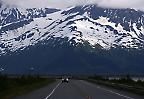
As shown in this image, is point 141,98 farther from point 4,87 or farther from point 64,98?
point 4,87

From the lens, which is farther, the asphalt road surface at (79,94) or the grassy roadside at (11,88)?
the grassy roadside at (11,88)

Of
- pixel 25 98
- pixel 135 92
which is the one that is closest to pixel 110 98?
pixel 25 98

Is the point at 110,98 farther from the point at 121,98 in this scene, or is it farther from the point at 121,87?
the point at 121,87

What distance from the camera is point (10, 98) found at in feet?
145

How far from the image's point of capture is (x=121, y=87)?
69.8m

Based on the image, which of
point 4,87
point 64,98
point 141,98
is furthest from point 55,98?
point 4,87

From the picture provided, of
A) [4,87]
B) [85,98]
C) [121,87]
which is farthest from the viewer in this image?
[121,87]

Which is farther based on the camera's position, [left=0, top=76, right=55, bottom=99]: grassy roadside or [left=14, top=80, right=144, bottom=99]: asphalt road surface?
[left=0, top=76, right=55, bottom=99]: grassy roadside

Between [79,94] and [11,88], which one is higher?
[11,88]

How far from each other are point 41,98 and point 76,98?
3001mm

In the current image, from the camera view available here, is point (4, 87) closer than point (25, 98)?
No

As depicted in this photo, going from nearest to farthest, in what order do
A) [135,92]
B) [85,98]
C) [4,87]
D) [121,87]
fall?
[85,98] < [135,92] < [4,87] < [121,87]

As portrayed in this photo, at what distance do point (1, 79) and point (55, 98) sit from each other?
Answer: 27513 mm

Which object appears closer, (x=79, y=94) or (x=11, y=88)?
(x=79, y=94)
